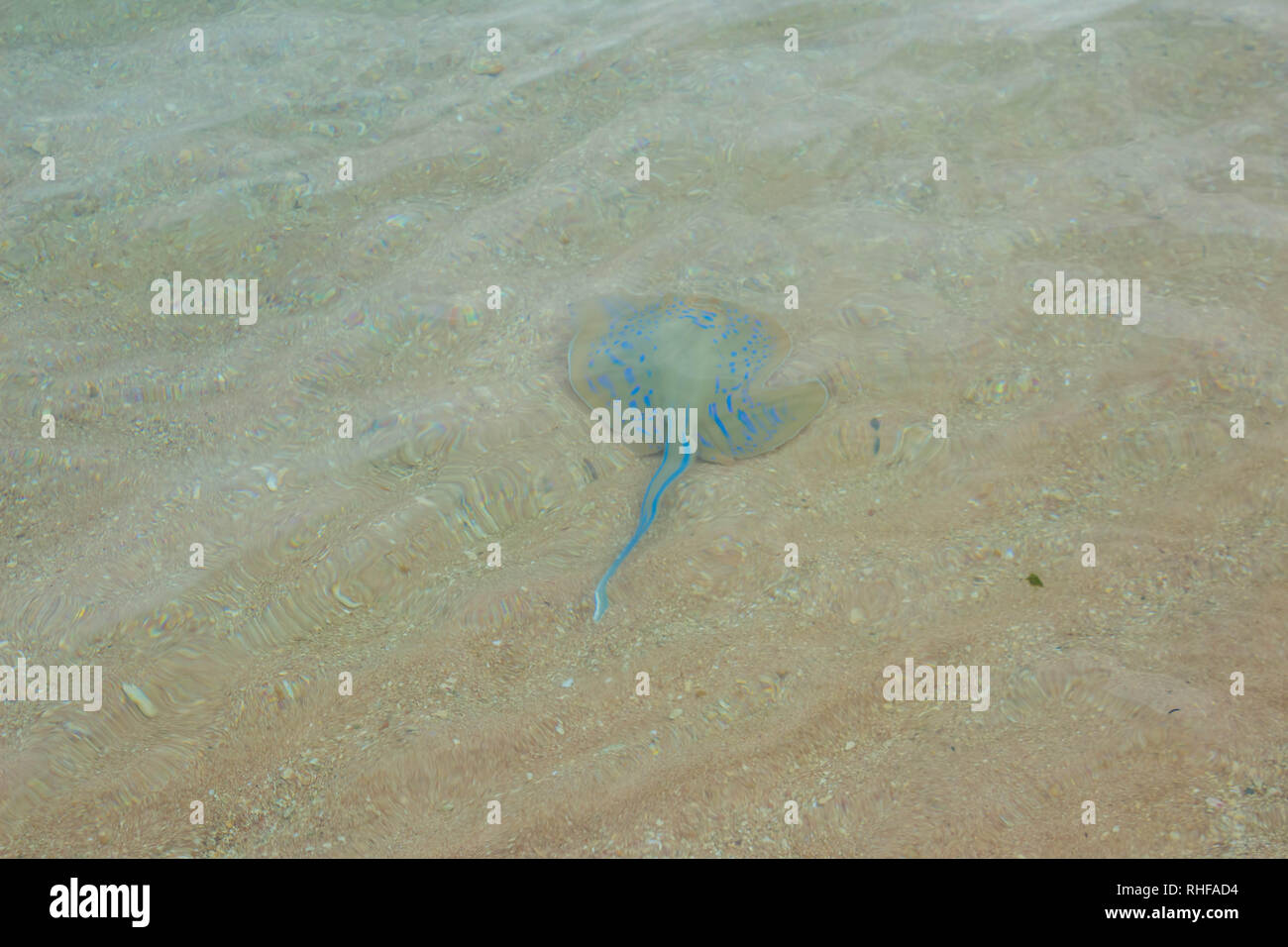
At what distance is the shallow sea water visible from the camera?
239 centimetres

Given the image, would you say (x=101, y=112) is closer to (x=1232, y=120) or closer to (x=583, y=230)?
(x=583, y=230)

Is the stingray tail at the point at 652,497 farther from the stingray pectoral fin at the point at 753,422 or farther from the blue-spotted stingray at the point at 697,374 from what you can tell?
the stingray pectoral fin at the point at 753,422

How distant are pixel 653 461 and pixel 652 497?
1.07 ft

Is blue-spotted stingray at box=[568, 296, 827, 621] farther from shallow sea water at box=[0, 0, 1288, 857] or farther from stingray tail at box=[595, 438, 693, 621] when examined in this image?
shallow sea water at box=[0, 0, 1288, 857]

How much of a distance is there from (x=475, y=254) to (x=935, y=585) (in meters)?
2.63

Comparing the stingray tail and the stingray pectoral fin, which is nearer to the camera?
the stingray tail

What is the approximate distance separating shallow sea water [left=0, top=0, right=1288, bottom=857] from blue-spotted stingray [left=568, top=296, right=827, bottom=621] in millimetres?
108

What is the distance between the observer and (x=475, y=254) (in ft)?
13.5

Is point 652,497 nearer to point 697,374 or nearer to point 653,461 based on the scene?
point 653,461

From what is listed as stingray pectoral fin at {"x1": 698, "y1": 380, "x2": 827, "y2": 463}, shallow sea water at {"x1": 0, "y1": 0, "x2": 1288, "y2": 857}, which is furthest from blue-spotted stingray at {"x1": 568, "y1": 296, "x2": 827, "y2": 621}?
shallow sea water at {"x1": 0, "y1": 0, "x2": 1288, "y2": 857}

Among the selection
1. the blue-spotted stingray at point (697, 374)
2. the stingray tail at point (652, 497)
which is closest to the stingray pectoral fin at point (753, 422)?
the blue-spotted stingray at point (697, 374)

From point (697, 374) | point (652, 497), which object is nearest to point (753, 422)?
point (697, 374)

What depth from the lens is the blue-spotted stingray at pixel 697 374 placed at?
10.5ft

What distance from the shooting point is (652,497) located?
9.77 feet
